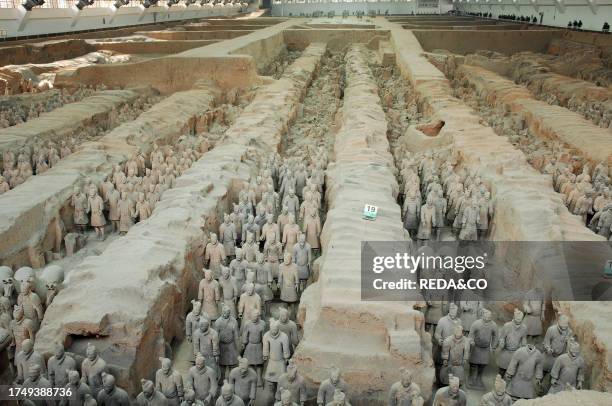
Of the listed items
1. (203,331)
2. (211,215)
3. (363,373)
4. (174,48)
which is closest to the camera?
(363,373)

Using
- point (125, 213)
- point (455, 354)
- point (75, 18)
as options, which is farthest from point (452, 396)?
point (75, 18)

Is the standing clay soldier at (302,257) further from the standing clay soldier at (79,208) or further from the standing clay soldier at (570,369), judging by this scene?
the standing clay soldier at (79,208)

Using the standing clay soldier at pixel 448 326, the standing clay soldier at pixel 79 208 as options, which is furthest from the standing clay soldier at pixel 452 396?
the standing clay soldier at pixel 79 208

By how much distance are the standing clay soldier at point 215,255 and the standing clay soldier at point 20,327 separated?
1.67 metres

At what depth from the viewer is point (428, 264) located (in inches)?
207

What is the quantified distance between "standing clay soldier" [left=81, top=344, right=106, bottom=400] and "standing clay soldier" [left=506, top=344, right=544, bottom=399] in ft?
9.67

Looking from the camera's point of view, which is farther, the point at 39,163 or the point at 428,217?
the point at 39,163

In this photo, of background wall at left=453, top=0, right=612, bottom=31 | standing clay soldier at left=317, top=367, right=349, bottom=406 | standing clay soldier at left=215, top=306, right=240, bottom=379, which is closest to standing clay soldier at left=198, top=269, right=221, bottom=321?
standing clay soldier at left=215, top=306, right=240, bottom=379

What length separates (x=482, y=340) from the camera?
4227 mm

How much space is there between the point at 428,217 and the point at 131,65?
9.36 m

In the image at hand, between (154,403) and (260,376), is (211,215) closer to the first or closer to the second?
(260,376)

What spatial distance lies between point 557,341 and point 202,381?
104 inches

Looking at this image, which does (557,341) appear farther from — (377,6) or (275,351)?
(377,6)

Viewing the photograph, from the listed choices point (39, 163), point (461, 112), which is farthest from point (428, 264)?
point (39, 163)
